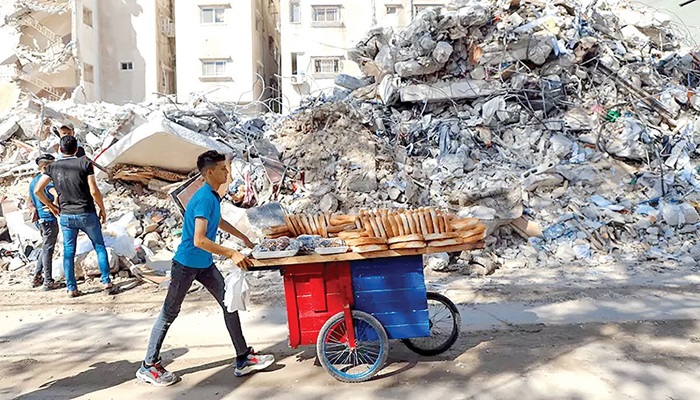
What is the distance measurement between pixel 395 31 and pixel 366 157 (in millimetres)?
4986

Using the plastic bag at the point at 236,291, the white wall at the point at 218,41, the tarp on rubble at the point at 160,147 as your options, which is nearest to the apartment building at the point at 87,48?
the white wall at the point at 218,41

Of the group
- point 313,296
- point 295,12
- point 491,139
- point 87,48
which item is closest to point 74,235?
point 313,296

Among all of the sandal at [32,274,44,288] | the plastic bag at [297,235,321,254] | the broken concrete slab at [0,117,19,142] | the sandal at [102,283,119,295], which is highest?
the broken concrete slab at [0,117,19,142]

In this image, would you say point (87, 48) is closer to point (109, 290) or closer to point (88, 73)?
point (88, 73)

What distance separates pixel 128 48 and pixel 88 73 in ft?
7.55

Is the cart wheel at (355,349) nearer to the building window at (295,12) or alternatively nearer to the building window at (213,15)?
the building window at (295,12)

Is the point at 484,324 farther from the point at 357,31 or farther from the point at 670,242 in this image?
A: the point at 357,31

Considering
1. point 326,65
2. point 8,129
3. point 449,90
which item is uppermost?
point 326,65

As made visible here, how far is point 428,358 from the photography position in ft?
11.3

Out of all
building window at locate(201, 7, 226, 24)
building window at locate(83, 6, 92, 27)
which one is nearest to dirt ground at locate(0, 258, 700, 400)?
building window at locate(201, 7, 226, 24)

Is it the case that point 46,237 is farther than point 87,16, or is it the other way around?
point 87,16

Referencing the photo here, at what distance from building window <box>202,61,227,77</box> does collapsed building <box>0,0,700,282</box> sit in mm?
11737

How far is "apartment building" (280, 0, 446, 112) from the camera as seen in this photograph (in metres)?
22.7

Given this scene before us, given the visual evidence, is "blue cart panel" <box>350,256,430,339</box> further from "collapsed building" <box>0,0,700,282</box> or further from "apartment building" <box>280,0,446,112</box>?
"apartment building" <box>280,0,446,112</box>
